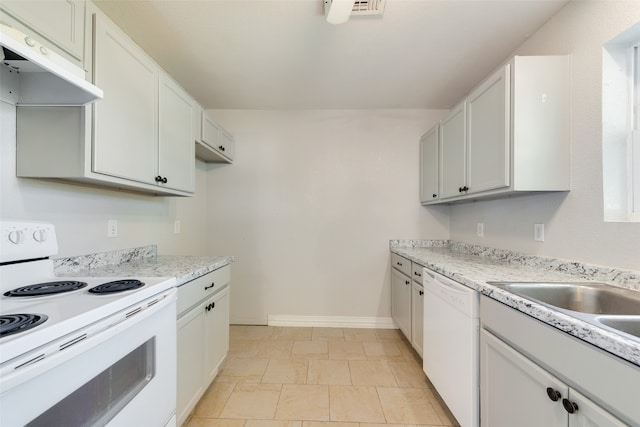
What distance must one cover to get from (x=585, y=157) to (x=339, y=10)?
1.61 m

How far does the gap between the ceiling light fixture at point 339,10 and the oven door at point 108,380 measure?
5.79ft

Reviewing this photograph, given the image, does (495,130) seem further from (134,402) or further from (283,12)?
(134,402)

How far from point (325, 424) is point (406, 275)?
4.56ft

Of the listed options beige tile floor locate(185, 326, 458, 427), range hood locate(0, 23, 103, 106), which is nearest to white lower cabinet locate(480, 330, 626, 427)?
beige tile floor locate(185, 326, 458, 427)

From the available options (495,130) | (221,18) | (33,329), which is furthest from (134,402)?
(495,130)

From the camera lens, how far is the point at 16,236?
1073 millimetres

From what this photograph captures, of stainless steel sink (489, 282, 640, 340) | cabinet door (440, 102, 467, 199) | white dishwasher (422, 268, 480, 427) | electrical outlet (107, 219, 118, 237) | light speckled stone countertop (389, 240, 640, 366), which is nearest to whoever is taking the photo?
light speckled stone countertop (389, 240, 640, 366)

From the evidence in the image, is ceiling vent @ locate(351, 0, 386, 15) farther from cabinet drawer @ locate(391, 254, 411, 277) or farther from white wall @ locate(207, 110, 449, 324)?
cabinet drawer @ locate(391, 254, 411, 277)

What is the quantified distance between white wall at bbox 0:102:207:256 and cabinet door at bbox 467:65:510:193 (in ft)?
8.28

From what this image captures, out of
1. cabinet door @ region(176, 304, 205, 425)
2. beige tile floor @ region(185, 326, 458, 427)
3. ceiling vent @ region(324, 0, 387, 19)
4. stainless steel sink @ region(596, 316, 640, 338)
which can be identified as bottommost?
beige tile floor @ region(185, 326, 458, 427)

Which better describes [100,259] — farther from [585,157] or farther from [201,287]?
[585,157]

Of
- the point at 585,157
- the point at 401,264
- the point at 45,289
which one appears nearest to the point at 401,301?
the point at 401,264

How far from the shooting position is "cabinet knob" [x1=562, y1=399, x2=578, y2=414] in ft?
2.71

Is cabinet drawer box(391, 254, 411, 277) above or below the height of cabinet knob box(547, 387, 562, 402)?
above
